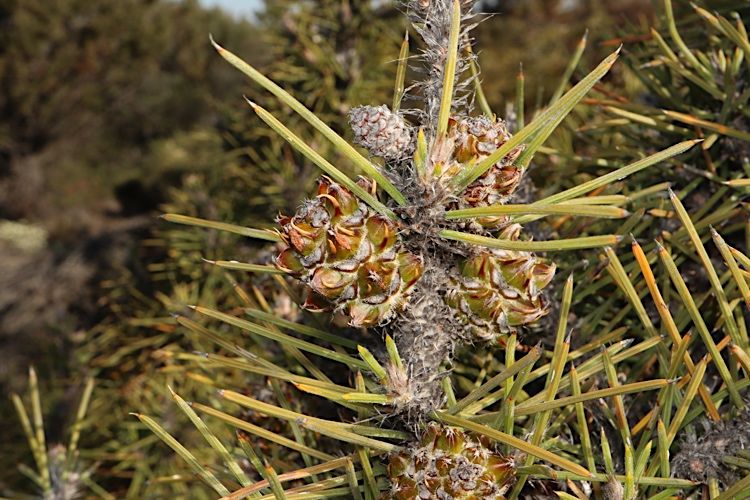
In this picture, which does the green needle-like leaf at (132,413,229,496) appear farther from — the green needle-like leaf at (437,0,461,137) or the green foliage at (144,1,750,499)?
the green needle-like leaf at (437,0,461,137)

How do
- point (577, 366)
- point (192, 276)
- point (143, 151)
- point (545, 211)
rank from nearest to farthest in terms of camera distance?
point (545, 211) → point (577, 366) → point (192, 276) → point (143, 151)

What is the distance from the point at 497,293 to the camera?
1.00 ft

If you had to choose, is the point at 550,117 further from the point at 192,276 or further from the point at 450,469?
the point at 192,276

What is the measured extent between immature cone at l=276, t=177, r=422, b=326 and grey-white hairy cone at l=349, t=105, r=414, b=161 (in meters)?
0.02

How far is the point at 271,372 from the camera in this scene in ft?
1.10

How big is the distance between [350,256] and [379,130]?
0.06m

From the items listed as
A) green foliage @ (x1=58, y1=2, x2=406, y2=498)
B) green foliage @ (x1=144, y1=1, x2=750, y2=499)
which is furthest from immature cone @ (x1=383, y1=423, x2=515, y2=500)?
green foliage @ (x1=58, y1=2, x2=406, y2=498)

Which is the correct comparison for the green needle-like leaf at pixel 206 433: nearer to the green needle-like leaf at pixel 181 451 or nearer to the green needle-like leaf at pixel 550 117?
the green needle-like leaf at pixel 181 451

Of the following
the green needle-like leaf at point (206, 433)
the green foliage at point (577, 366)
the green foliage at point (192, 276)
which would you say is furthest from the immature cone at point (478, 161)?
the green foliage at point (192, 276)

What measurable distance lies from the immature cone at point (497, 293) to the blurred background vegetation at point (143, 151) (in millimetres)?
143

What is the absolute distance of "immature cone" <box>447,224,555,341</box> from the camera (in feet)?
1.00

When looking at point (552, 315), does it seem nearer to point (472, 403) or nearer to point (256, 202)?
point (472, 403)

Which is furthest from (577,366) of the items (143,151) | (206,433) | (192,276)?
(143,151)

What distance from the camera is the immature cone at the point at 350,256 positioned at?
0.95 feet
